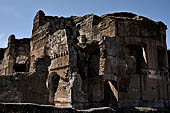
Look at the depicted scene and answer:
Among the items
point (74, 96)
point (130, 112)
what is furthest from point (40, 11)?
point (130, 112)

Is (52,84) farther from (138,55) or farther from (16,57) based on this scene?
(16,57)

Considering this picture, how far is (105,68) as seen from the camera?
1253 cm

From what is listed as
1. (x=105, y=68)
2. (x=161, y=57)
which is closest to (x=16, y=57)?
(x=105, y=68)

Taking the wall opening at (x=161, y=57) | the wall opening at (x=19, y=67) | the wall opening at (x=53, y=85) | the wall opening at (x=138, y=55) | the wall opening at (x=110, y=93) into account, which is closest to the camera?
the wall opening at (x=110, y=93)

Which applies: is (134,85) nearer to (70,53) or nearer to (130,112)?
(130,112)

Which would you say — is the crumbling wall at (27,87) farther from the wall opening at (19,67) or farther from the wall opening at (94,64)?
the wall opening at (19,67)

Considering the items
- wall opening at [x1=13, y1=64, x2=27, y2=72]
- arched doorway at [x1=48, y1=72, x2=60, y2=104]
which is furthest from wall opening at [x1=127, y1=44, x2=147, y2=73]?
wall opening at [x1=13, y1=64, x2=27, y2=72]

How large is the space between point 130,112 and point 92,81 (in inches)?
109

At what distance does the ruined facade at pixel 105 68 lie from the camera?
12445 mm

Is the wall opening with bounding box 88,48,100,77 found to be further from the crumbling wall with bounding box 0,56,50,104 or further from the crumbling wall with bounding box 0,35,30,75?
the crumbling wall with bounding box 0,35,30,75

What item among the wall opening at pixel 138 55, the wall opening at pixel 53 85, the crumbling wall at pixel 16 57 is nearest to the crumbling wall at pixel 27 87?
the wall opening at pixel 53 85

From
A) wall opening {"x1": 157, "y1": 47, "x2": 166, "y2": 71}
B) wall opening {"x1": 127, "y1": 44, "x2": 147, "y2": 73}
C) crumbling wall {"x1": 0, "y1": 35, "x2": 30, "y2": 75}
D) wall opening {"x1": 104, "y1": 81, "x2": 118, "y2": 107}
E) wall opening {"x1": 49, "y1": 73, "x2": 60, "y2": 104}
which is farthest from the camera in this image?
crumbling wall {"x1": 0, "y1": 35, "x2": 30, "y2": 75}

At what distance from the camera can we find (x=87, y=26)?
16109 millimetres

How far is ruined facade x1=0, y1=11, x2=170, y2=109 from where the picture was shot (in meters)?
12.4
